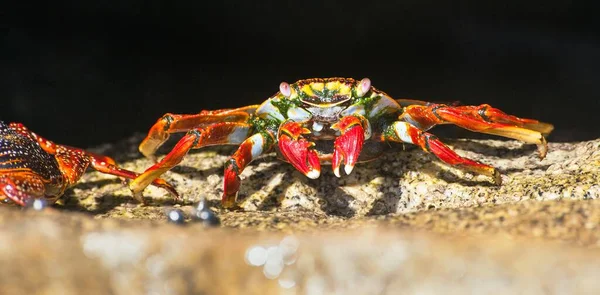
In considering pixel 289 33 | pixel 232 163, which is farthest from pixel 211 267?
pixel 289 33

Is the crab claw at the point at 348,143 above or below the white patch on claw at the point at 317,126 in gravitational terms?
below

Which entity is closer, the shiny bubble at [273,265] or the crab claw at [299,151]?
the shiny bubble at [273,265]

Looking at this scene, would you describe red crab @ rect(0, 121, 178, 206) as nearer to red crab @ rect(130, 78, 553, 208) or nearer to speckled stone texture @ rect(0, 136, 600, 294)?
red crab @ rect(130, 78, 553, 208)

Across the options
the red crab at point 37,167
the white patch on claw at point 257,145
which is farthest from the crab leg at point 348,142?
the red crab at point 37,167

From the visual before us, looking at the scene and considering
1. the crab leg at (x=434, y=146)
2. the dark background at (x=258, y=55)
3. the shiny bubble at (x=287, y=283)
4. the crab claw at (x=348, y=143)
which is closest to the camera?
the shiny bubble at (x=287, y=283)

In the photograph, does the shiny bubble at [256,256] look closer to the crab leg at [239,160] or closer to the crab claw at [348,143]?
the crab claw at [348,143]

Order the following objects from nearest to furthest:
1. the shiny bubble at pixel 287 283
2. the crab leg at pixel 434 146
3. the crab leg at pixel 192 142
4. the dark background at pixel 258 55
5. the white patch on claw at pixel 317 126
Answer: the shiny bubble at pixel 287 283 → the crab leg at pixel 434 146 → the crab leg at pixel 192 142 → the white patch on claw at pixel 317 126 → the dark background at pixel 258 55

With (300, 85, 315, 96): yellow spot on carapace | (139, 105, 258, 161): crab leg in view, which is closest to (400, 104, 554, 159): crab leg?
(300, 85, 315, 96): yellow spot on carapace

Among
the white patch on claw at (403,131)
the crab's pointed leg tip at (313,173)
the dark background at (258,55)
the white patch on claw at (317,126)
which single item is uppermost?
the dark background at (258,55)
